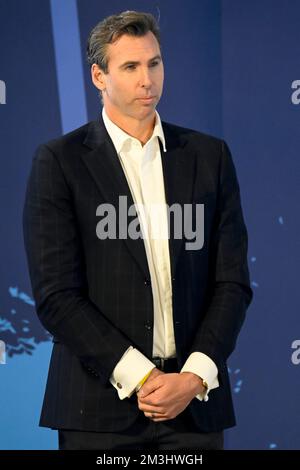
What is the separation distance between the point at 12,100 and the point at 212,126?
0.79 meters

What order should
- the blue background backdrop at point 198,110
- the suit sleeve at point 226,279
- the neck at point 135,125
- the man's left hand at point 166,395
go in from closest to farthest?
the man's left hand at point 166,395
the suit sleeve at point 226,279
the neck at point 135,125
the blue background backdrop at point 198,110

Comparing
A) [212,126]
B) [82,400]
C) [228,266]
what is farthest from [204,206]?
[212,126]

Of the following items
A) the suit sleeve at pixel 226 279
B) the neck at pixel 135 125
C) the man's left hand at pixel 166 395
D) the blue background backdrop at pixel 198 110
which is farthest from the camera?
the blue background backdrop at pixel 198 110

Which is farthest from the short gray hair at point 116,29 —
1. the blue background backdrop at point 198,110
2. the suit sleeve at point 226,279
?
the blue background backdrop at point 198,110

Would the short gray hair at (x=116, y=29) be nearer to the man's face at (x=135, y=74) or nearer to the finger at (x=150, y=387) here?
the man's face at (x=135, y=74)

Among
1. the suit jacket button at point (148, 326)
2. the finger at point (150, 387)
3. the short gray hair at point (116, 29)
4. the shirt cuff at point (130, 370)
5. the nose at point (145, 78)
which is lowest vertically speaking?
the finger at point (150, 387)

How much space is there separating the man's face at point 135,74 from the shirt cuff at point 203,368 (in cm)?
62

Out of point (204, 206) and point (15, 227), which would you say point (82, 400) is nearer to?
point (204, 206)

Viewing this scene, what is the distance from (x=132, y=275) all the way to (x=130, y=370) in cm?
23

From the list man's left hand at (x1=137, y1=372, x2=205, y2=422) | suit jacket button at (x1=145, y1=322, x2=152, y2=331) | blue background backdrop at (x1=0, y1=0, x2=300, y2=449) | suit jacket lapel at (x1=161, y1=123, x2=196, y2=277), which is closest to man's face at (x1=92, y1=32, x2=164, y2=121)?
suit jacket lapel at (x1=161, y1=123, x2=196, y2=277)

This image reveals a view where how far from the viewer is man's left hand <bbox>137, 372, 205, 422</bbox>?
6.77ft

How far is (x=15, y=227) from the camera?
3.48m

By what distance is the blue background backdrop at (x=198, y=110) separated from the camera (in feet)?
11.3

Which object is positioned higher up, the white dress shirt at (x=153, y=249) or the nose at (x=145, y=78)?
the nose at (x=145, y=78)
